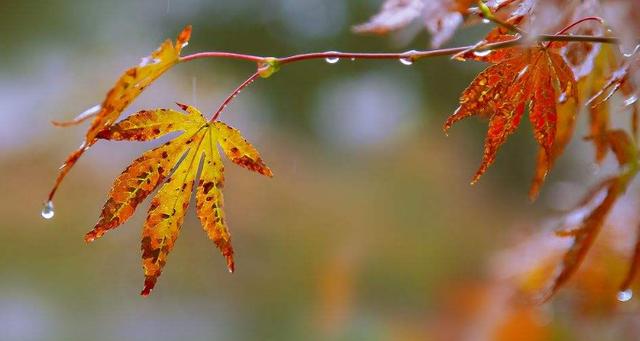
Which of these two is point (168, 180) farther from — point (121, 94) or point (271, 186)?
point (271, 186)

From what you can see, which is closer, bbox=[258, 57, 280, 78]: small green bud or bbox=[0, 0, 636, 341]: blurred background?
bbox=[258, 57, 280, 78]: small green bud

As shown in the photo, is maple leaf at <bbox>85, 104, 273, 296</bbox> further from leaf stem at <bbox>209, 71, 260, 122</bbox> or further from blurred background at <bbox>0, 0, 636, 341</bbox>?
blurred background at <bbox>0, 0, 636, 341</bbox>

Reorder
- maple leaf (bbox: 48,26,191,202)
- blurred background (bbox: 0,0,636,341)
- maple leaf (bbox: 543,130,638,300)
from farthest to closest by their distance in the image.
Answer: blurred background (bbox: 0,0,636,341)
maple leaf (bbox: 543,130,638,300)
maple leaf (bbox: 48,26,191,202)

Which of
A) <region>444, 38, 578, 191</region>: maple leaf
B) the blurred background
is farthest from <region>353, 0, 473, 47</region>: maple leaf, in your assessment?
the blurred background

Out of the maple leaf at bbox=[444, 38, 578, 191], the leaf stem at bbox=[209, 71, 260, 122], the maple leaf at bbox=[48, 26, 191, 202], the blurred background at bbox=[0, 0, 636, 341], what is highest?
the blurred background at bbox=[0, 0, 636, 341]

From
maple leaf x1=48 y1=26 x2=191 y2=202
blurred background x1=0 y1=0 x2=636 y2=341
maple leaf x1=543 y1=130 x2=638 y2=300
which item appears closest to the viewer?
maple leaf x1=48 y1=26 x2=191 y2=202

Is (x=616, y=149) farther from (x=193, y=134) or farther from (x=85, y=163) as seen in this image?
(x=85, y=163)

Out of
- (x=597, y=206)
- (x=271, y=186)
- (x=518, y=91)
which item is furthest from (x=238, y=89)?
(x=271, y=186)
